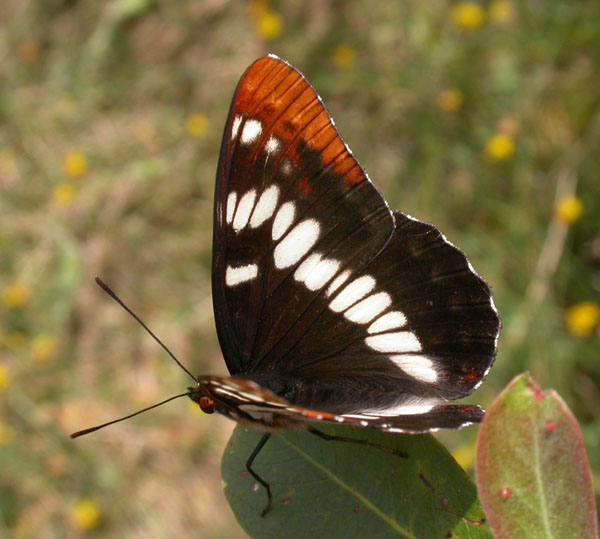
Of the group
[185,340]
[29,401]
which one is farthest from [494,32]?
[29,401]

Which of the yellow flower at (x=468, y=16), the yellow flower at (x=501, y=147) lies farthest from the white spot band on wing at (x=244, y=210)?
the yellow flower at (x=468, y=16)

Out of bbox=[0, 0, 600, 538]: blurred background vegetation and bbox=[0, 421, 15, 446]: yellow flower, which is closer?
bbox=[0, 0, 600, 538]: blurred background vegetation

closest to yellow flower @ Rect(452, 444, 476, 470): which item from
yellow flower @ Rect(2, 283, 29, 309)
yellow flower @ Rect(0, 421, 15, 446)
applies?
yellow flower @ Rect(0, 421, 15, 446)

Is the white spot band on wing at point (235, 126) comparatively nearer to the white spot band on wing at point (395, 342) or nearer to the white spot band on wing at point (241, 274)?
the white spot band on wing at point (241, 274)

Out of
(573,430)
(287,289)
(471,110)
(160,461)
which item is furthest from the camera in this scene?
(160,461)

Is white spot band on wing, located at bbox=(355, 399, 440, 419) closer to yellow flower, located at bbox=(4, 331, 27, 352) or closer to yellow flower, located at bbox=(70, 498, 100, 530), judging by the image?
yellow flower, located at bbox=(70, 498, 100, 530)

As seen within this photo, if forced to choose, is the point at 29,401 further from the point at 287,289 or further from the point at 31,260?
the point at 287,289
